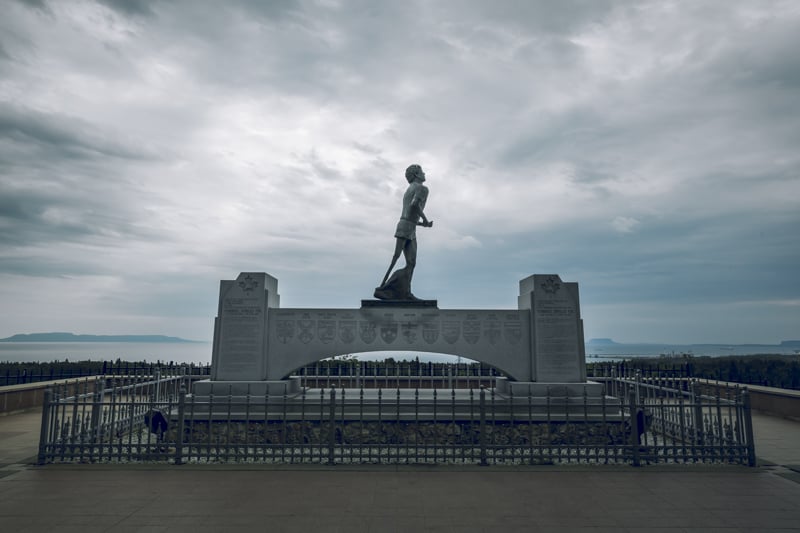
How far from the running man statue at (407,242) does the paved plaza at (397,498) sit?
16.3 ft

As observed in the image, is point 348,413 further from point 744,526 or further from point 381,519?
point 744,526

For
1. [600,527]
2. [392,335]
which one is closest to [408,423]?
[392,335]

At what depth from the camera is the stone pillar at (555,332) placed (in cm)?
1110

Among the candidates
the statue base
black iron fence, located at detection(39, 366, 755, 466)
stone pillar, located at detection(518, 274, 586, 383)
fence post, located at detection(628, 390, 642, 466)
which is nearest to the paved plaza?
fence post, located at detection(628, 390, 642, 466)

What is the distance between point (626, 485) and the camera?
7.06 meters

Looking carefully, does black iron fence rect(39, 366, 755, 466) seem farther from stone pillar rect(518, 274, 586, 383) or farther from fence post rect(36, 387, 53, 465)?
stone pillar rect(518, 274, 586, 383)

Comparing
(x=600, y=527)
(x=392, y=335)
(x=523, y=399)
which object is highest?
(x=392, y=335)

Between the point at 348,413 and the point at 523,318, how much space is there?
4.70 metres

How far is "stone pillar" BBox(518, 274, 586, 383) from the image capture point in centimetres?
1110

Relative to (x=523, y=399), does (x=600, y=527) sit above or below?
below

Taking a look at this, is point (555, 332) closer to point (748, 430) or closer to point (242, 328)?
A: point (748, 430)

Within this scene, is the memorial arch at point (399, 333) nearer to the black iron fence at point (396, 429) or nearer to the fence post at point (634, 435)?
the black iron fence at point (396, 429)

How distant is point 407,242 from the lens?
40.5 feet

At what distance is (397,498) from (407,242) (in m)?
A: 7.00
